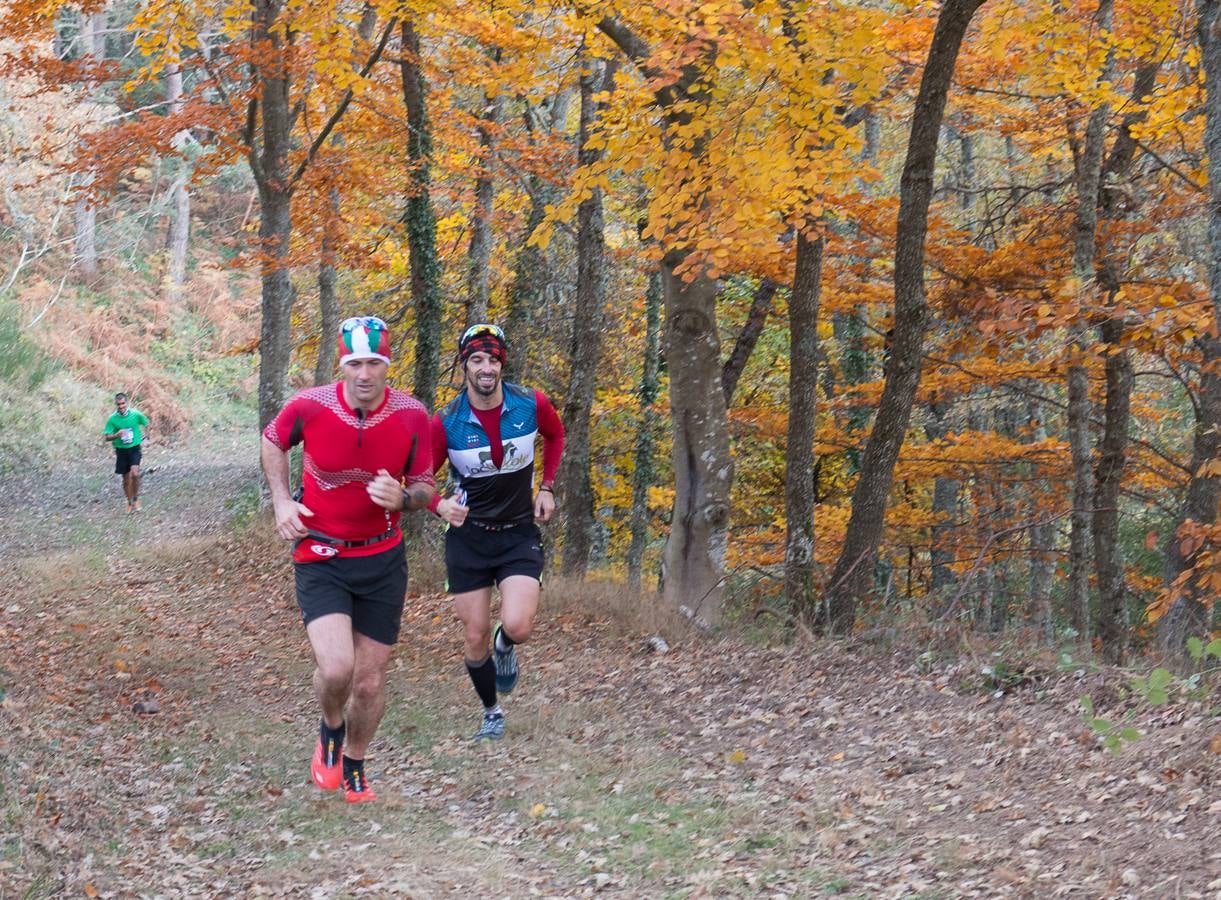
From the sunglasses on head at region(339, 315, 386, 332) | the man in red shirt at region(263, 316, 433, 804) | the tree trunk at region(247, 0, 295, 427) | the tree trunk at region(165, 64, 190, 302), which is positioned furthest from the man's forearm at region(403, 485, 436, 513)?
the tree trunk at region(165, 64, 190, 302)

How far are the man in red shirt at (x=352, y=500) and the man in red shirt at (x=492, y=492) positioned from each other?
893 millimetres

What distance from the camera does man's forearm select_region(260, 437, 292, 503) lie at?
6.11 m

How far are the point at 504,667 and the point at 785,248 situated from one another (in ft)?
25.2

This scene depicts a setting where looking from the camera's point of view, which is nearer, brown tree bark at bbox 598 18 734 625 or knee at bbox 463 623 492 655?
knee at bbox 463 623 492 655

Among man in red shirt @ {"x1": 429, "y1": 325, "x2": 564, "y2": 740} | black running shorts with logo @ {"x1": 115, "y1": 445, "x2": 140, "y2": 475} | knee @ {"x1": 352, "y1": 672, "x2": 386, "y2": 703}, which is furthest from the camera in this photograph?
black running shorts with logo @ {"x1": 115, "y1": 445, "x2": 140, "y2": 475}

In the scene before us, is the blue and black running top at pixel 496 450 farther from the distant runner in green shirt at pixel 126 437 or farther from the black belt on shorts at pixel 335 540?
the distant runner in green shirt at pixel 126 437

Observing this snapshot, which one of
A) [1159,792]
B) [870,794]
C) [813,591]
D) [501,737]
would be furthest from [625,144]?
[1159,792]

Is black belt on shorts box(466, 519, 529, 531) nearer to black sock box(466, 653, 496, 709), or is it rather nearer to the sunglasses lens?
black sock box(466, 653, 496, 709)

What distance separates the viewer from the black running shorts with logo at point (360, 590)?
20.4 ft

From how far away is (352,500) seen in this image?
623 centimetres

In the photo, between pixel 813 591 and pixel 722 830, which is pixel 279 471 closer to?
pixel 722 830

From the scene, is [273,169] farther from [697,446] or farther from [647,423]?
[647,423]

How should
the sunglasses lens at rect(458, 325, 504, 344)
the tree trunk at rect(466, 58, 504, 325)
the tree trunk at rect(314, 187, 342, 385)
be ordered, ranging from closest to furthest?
1. the sunglasses lens at rect(458, 325, 504, 344)
2. the tree trunk at rect(466, 58, 504, 325)
3. the tree trunk at rect(314, 187, 342, 385)

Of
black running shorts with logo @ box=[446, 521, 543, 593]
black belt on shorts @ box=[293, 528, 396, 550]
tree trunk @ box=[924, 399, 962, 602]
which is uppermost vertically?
black belt on shorts @ box=[293, 528, 396, 550]
